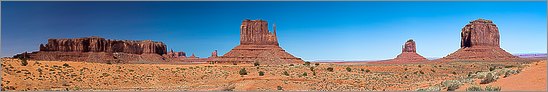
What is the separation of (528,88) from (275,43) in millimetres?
85409

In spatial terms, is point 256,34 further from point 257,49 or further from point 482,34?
point 482,34

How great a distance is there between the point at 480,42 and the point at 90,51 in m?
82.2

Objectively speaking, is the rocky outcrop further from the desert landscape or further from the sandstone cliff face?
the sandstone cliff face

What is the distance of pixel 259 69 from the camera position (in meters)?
54.6

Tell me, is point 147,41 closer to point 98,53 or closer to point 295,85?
point 98,53

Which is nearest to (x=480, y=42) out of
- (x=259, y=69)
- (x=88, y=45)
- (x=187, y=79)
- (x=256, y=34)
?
(x=256, y=34)

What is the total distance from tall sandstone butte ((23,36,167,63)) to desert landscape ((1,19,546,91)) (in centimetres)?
22

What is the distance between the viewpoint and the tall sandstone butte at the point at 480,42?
9851 cm

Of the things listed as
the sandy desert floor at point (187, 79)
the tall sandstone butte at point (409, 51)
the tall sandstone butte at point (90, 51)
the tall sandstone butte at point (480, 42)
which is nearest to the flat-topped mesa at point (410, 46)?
→ the tall sandstone butte at point (409, 51)

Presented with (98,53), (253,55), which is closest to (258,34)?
(253,55)

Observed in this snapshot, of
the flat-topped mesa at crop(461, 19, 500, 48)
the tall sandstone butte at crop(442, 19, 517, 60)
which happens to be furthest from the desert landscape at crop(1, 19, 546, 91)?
the tall sandstone butte at crop(442, 19, 517, 60)

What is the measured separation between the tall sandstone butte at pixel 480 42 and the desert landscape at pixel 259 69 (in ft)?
0.58

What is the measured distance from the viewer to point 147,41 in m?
145

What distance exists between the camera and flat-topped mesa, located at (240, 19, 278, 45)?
332 feet
